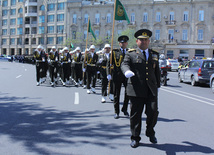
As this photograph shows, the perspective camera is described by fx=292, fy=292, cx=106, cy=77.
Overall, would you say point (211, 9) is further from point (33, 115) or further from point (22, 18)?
point (33, 115)

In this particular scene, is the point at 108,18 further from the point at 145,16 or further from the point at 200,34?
the point at 200,34

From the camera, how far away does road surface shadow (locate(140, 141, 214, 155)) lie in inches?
182

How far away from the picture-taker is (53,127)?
603cm

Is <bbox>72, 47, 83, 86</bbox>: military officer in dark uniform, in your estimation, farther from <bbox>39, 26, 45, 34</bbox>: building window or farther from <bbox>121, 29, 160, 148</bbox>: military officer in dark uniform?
<bbox>39, 26, 45, 34</bbox>: building window

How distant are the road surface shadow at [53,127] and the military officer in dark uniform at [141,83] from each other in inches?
24.2

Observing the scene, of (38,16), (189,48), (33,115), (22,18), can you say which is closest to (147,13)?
(189,48)

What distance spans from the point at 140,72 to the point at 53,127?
7.61 feet

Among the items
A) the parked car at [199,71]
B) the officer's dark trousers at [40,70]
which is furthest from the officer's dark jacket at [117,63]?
the parked car at [199,71]

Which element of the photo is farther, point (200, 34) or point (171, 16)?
point (171, 16)

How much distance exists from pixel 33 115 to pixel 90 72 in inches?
207

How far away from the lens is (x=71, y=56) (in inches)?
655

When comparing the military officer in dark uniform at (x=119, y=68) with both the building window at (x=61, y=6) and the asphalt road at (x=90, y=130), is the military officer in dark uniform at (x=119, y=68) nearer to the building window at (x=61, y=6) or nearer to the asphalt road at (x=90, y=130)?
the asphalt road at (x=90, y=130)

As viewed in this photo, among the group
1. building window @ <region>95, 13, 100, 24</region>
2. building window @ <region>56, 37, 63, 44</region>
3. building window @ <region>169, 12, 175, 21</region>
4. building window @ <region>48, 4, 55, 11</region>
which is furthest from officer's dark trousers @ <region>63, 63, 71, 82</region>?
building window @ <region>48, 4, 55, 11</region>

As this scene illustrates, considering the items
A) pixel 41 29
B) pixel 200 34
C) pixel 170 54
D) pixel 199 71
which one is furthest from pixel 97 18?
pixel 199 71
